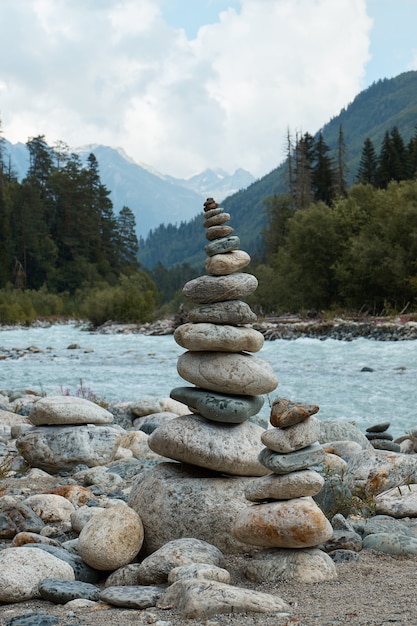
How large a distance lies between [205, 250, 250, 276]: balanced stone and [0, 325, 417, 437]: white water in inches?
249

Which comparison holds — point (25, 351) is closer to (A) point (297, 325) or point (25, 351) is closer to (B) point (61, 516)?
(A) point (297, 325)

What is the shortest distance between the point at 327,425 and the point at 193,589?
5.79m

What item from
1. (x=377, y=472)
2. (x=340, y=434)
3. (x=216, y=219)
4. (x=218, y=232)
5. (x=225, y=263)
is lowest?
(x=340, y=434)

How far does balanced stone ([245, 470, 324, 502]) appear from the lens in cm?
430

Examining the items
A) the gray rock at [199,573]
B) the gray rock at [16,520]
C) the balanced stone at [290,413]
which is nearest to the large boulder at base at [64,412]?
the gray rock at [16,520]

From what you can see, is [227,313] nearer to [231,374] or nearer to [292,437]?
[231,374]

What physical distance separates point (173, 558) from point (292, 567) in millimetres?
723

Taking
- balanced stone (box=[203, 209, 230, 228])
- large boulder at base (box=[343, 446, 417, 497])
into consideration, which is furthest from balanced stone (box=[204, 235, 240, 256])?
large boulder at base (box=[343, 446, 417, 497])

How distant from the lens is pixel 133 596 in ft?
12.3

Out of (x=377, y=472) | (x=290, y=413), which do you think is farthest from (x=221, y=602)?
(x=377, y=472)

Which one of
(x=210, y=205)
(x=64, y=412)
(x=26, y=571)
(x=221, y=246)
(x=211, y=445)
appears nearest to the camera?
(x=26, y=571)

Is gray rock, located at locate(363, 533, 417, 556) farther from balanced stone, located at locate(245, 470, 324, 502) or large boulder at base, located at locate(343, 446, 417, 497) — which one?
large boulder at base, located at locate(343, 446, 417, 497)

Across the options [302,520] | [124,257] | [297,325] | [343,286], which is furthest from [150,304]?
[302,520]

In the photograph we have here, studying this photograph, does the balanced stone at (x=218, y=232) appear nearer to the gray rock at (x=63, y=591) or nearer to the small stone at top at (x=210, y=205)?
the small stone at top at (x=210, y=205)
